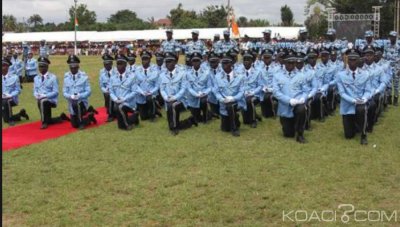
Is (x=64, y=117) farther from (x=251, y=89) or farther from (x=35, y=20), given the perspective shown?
(x=35, y=20)

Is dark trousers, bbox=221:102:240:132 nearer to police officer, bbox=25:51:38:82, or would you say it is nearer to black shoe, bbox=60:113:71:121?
black shoe, bbox=60:113:71:121

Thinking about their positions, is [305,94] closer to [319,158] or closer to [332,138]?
[332,138]

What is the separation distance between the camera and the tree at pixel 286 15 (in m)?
76.9

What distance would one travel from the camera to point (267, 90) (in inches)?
424

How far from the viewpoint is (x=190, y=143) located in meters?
8.42

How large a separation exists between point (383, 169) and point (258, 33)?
4529cm

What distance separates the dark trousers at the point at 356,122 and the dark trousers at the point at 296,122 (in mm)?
775

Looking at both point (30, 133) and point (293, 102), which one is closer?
point (293, 102)

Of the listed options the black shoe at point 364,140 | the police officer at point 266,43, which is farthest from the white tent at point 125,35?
the black shoe at point 364,140

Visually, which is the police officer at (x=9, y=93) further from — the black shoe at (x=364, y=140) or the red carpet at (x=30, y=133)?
the black shoe at (x=364, y=140)

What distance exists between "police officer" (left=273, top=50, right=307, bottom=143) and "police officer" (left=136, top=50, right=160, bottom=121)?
3277mm

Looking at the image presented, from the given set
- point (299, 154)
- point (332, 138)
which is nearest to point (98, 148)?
point (299, 154)

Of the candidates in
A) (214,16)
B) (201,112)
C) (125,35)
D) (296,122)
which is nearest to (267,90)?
(201,112)

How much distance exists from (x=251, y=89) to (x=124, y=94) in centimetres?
259
